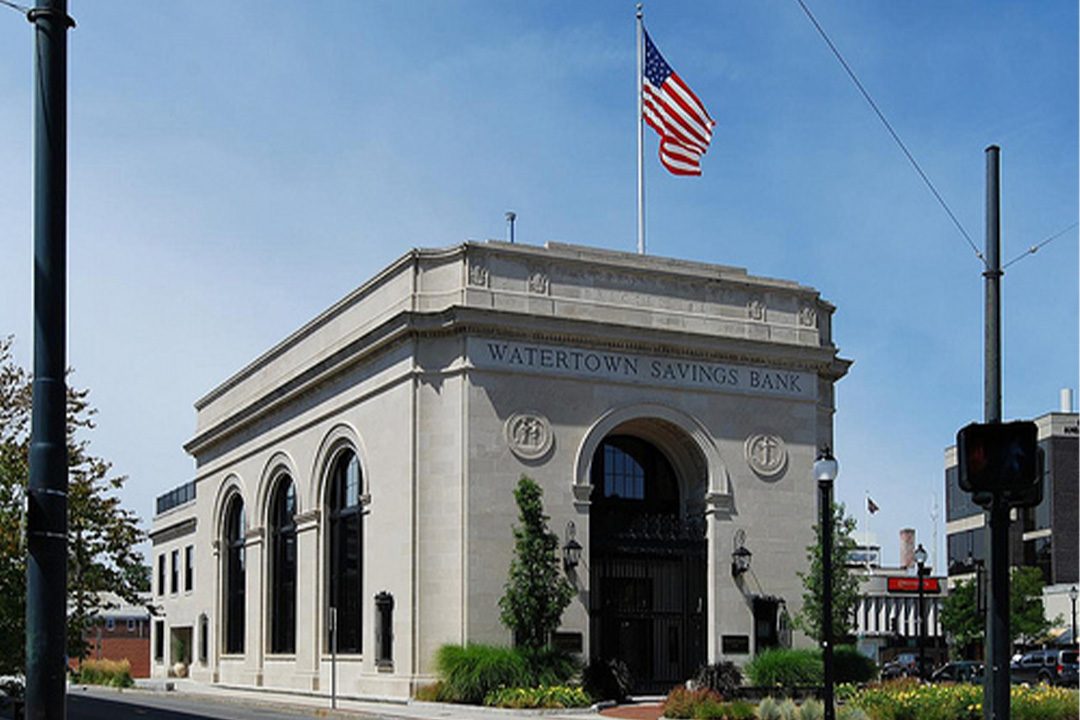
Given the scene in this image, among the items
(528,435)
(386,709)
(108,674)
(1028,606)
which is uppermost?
(528,435)

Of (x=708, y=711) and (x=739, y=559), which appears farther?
(x=739, y=559)

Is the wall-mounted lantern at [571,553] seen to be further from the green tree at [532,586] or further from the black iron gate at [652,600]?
the black iron gate at [652,600]

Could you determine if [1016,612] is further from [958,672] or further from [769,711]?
[769,711]

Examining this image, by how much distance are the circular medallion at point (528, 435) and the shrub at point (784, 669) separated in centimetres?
794

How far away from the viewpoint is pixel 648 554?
40.9 meters

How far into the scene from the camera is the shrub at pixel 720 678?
36.1 meters

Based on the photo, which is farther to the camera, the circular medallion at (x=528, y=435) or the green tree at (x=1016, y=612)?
the green tree at (x=1016, y=612)

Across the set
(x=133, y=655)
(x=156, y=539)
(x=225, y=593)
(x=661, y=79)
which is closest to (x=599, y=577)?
(x=661, y=79)

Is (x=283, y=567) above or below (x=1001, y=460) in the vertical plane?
below

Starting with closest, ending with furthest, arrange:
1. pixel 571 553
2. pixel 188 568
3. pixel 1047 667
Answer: pixel 571 553 → pixel 1047 667 → pixel 188 568

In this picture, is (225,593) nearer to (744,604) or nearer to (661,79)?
(744,604)

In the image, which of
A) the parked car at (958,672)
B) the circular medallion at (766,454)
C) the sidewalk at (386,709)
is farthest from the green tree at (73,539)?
the parked car at (958,672)

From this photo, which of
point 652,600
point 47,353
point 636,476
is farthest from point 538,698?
point 47,353

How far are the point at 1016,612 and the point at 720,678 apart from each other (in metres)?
47.2
